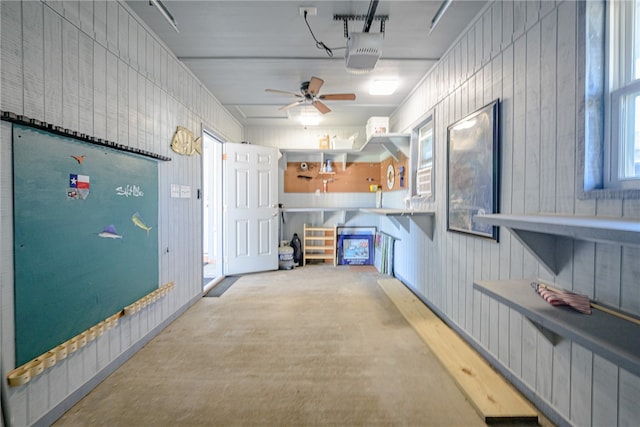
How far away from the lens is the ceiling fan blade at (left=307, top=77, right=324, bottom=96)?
2.78m

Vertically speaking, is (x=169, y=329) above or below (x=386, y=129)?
below

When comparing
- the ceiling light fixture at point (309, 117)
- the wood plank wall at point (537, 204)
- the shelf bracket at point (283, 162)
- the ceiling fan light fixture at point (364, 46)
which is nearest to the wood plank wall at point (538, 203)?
the wood plank wall at point (537, 204)

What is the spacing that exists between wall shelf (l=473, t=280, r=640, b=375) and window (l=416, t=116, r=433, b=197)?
177 cm

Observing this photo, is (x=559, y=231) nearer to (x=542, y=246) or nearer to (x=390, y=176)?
(x=542, y=246)

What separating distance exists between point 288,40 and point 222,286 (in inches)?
129

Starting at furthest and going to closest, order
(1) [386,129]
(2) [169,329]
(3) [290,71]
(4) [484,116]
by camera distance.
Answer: (1) [386,129]
(3) [290,71]
(2) [169,329]
(4) [484,116]

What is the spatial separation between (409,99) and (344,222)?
2618 millimetres

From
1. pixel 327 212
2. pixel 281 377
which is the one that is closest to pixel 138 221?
pixel 281 377

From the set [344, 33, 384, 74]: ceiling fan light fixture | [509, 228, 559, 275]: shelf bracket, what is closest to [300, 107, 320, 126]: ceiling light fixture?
[344, 33, 384, 74]: ceiling fan light fixture

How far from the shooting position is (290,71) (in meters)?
2.91

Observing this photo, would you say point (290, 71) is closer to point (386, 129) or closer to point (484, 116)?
point (386, 129)

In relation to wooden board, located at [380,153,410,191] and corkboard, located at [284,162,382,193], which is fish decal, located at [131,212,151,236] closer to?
wooden board, located at [380,153,410,191]

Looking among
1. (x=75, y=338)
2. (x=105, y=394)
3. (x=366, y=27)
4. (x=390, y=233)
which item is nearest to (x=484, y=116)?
(x=366, y=27)

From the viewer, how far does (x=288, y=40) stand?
235cm
